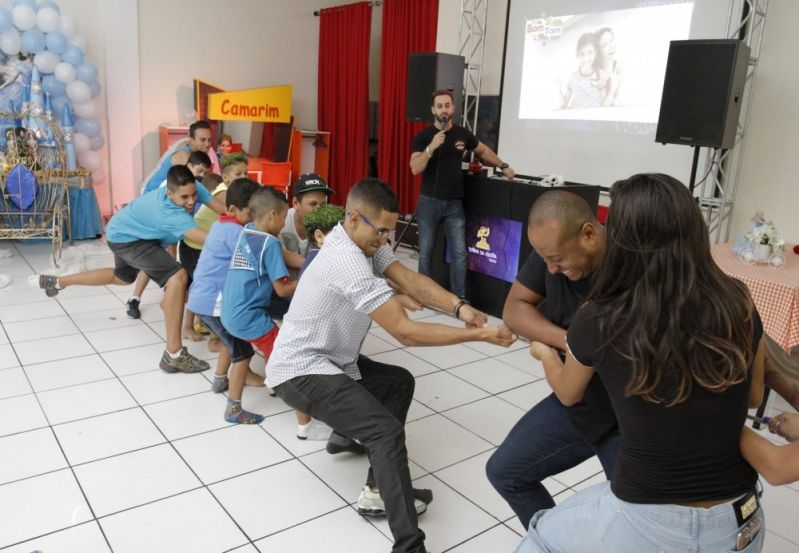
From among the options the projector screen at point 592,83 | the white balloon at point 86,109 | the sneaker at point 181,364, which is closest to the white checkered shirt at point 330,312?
the sneaker at point 181,364

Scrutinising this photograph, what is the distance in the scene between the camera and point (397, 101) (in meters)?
7.97

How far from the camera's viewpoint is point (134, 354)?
3.93 meters

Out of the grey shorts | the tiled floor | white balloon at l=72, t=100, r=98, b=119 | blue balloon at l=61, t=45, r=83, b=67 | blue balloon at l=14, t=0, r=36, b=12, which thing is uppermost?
blue balloon at l=14, t=0, r=36, b=12

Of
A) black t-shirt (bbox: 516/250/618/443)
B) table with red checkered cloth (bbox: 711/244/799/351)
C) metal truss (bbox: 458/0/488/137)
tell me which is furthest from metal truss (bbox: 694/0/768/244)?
black t-shirt (bbox: 516/250/618/443)

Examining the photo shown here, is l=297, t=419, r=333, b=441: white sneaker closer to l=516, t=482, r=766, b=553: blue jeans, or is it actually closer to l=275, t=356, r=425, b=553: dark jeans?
l=275, t=356, r=425, b=553: dark jeans

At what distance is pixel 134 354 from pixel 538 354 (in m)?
3.06

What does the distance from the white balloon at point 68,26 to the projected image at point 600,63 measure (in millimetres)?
4666

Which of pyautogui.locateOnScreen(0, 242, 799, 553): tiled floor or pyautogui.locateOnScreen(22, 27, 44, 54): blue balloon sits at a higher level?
pyautogui.locateOnScreen(22, 27, 44, 54): blue balloon

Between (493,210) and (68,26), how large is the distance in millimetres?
4880

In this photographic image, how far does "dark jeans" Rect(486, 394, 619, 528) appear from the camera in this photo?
184cm

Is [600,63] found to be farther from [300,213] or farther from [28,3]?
[28,3]

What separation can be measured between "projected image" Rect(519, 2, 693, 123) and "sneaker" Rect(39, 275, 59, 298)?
429cm

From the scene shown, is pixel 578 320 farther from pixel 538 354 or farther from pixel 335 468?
pixel 335 468

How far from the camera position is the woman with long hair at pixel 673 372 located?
123 centimetres
